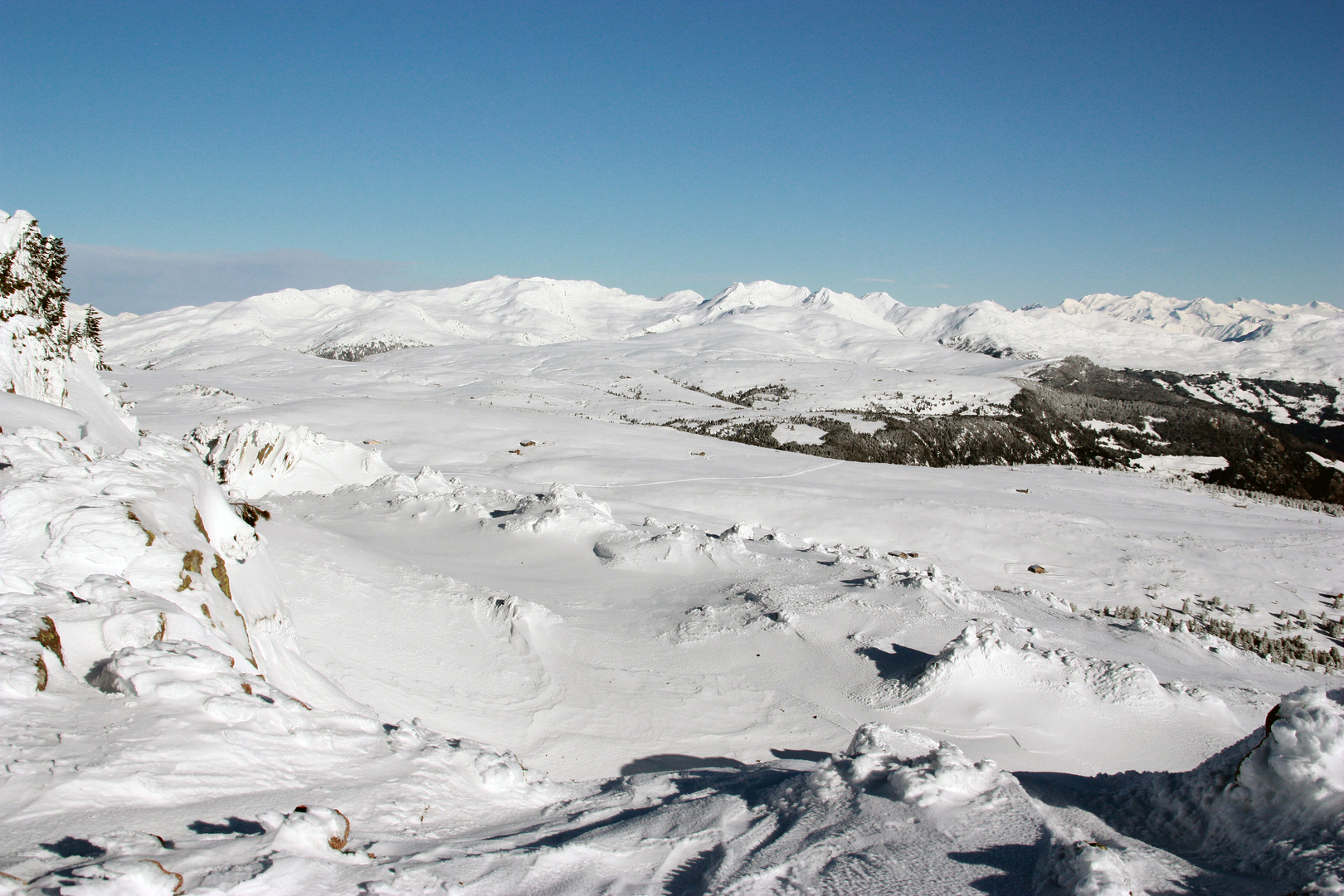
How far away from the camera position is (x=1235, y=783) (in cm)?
557

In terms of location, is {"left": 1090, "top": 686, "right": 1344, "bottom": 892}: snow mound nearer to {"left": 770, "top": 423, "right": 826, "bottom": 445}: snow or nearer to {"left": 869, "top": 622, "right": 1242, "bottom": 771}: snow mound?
{"left": 869, "top": 622, "right": 1242, "bottom": 771}: snow mound

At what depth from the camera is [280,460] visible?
17438 mm

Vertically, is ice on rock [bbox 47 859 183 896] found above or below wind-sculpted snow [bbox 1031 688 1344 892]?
above

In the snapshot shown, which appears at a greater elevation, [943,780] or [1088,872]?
[1088,872]

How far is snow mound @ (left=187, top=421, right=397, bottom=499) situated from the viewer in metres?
16.9

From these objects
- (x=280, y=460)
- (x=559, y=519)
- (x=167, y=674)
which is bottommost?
(x=559, y=519)

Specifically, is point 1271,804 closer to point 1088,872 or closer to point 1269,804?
point 1269,804

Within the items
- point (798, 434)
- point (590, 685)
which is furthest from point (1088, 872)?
point (798, 434)

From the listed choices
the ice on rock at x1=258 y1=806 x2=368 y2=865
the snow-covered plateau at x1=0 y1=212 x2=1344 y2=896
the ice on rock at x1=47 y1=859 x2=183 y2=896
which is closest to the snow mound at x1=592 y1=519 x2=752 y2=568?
the snow-covered plateau at x1=0 y1=212 x2=1344 y2=896

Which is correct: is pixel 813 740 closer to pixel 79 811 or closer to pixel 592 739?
pixel 592 739

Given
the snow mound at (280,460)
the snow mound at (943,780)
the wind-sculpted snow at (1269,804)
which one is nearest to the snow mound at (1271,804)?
the wind-sculpted snow at (1269,804)

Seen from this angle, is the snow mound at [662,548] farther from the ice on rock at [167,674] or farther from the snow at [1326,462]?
the snow at [1326,462]

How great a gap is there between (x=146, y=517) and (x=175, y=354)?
176m

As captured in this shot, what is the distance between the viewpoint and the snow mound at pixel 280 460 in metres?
16.9
